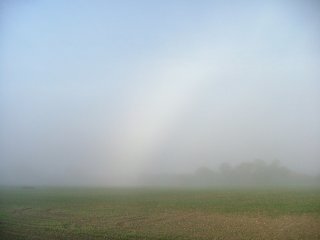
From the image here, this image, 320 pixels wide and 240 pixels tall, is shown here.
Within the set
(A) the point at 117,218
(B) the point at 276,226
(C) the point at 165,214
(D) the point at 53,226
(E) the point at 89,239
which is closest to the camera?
(E) the point at 89,239

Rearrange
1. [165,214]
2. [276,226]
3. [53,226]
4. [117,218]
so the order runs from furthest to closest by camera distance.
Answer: [165,214] → [117,218] → [53,226] → [276,226]

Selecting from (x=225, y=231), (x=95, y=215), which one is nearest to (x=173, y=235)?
(x=225, y=231)

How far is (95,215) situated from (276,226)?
694 cm

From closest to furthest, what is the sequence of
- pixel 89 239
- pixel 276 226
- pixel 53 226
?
pixel 89 239 < pixel 276 226 < pixel 53 226

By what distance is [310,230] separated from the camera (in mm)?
10312

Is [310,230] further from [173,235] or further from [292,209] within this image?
[292,209]

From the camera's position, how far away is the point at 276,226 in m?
11.0

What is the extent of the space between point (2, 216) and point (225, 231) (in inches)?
361

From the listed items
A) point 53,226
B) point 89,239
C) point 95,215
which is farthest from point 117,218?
point 89,239

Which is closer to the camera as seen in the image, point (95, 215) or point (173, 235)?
point (173, 235)

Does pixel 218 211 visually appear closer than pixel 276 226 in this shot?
No

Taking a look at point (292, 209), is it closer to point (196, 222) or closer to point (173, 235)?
point (196, 222)

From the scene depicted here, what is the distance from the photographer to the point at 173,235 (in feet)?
33.0

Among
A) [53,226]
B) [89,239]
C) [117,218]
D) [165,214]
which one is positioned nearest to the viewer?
[89,239]
